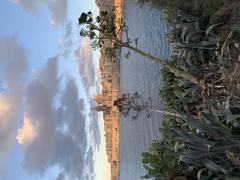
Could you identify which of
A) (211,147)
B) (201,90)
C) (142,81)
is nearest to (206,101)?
(201,90)

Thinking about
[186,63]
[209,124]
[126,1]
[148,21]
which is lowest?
[209,124]

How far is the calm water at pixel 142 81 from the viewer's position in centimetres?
1152

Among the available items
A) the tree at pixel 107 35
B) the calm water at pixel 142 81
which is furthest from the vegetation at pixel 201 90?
the calm water at pixel 142 81

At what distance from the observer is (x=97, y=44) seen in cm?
737

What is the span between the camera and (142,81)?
1382 cm

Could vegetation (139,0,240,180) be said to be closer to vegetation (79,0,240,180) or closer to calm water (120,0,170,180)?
vegetation (79,0,240,180)

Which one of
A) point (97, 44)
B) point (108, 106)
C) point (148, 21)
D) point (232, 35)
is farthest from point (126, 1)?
point (232, 35)

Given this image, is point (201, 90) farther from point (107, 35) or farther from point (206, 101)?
point (107, 35)

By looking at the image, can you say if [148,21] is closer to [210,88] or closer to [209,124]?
[210,88]

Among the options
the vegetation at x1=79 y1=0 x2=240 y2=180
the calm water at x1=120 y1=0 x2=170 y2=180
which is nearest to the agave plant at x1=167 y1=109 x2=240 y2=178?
the vegetation at x1=79 y1=0 x2=240 y2=180

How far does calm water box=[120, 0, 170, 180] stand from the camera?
37.8 feet

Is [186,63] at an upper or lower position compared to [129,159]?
upper

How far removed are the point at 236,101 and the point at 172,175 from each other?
1479 millimetres

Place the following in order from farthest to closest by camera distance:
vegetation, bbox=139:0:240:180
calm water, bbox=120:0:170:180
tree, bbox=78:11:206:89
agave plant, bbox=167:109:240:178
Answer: calm water, bbox=120:0:170:180, tree, bbox=78:11:206:89, vegetation, bbox=139:0:240:180, agave plant, bbox=167:109:240:178
